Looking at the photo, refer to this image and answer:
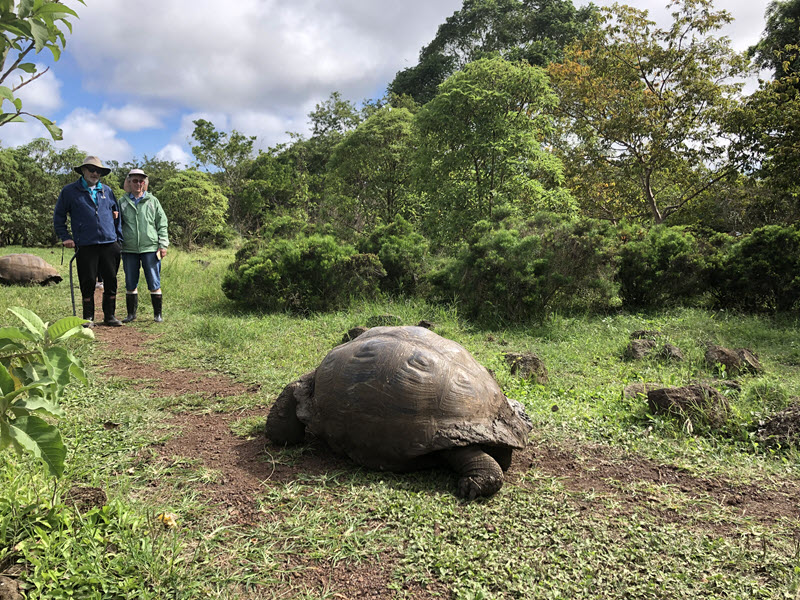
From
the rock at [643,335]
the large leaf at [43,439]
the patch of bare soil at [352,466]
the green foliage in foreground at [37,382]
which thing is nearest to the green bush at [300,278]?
the rock at [643,335]

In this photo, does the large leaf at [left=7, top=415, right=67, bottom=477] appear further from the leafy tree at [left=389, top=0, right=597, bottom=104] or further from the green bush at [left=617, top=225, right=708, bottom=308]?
the leafy tree at [left=389, top=0, right=597, bottom=104]

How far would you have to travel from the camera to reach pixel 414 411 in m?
3.02

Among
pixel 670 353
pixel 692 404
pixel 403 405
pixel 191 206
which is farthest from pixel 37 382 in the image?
pixel 191 206

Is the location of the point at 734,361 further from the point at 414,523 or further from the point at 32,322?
the point at 32,322

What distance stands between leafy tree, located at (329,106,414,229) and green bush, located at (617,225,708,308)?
6.52 meters

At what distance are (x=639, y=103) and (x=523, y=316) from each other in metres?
8.53

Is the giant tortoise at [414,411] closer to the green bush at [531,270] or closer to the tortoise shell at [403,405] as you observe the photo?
the tortoise shell at [403,405]

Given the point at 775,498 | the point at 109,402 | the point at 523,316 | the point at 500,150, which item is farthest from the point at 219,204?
the point at 775,498

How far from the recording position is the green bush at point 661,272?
9180 millimetres

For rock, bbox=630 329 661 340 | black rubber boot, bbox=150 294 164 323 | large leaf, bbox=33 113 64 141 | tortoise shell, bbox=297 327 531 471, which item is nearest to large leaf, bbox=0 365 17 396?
large leaf, bbox=33 113 64 141

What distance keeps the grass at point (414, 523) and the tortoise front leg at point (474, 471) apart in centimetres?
9

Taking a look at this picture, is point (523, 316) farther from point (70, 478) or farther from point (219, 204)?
point (219, 204)

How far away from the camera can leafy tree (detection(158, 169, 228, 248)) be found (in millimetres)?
20453

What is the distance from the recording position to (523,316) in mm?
8266
